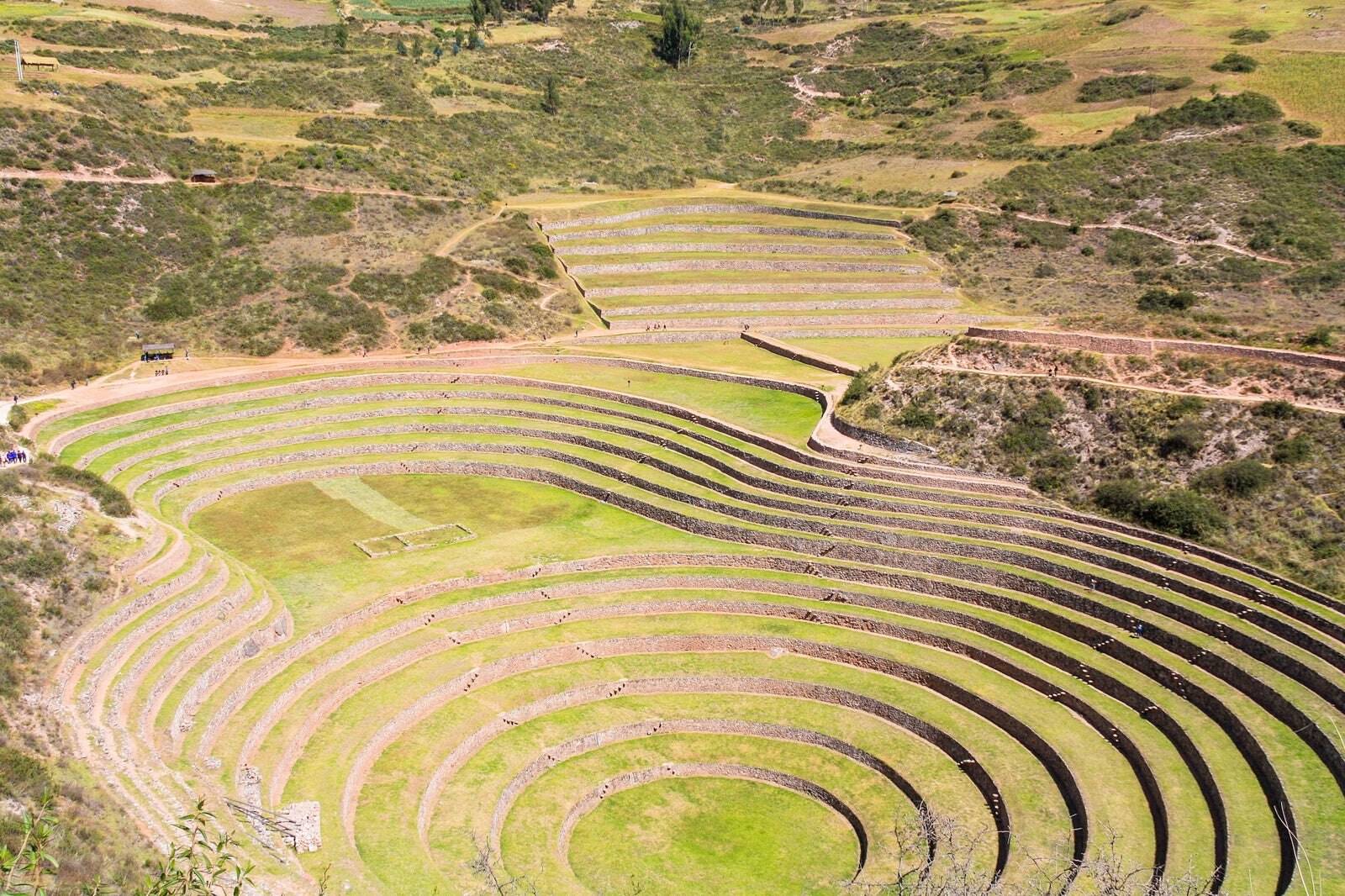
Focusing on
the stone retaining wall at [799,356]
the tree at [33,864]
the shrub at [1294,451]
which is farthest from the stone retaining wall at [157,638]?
the shrub at [1294,451]

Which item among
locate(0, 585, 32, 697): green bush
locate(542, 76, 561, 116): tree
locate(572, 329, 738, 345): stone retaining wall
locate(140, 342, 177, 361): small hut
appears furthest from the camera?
locate(542, 76, 561, 116): tree

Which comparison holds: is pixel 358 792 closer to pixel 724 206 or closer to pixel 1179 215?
pixel 724 206

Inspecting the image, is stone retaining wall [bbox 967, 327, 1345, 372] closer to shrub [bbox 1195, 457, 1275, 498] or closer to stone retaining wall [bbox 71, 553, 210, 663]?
shrub [bbox 1195, 457, 1275, 498]

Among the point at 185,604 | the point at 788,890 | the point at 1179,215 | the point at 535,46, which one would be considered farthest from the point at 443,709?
A: the point at 535,46

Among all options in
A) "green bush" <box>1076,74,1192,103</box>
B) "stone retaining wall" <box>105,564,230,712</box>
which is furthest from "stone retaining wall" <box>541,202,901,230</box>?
"stone retaining wall" <box>105,564,230,712</box>

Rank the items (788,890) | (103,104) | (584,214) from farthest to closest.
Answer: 1. (584,214)
2. (103,104)
3. (788,890)
